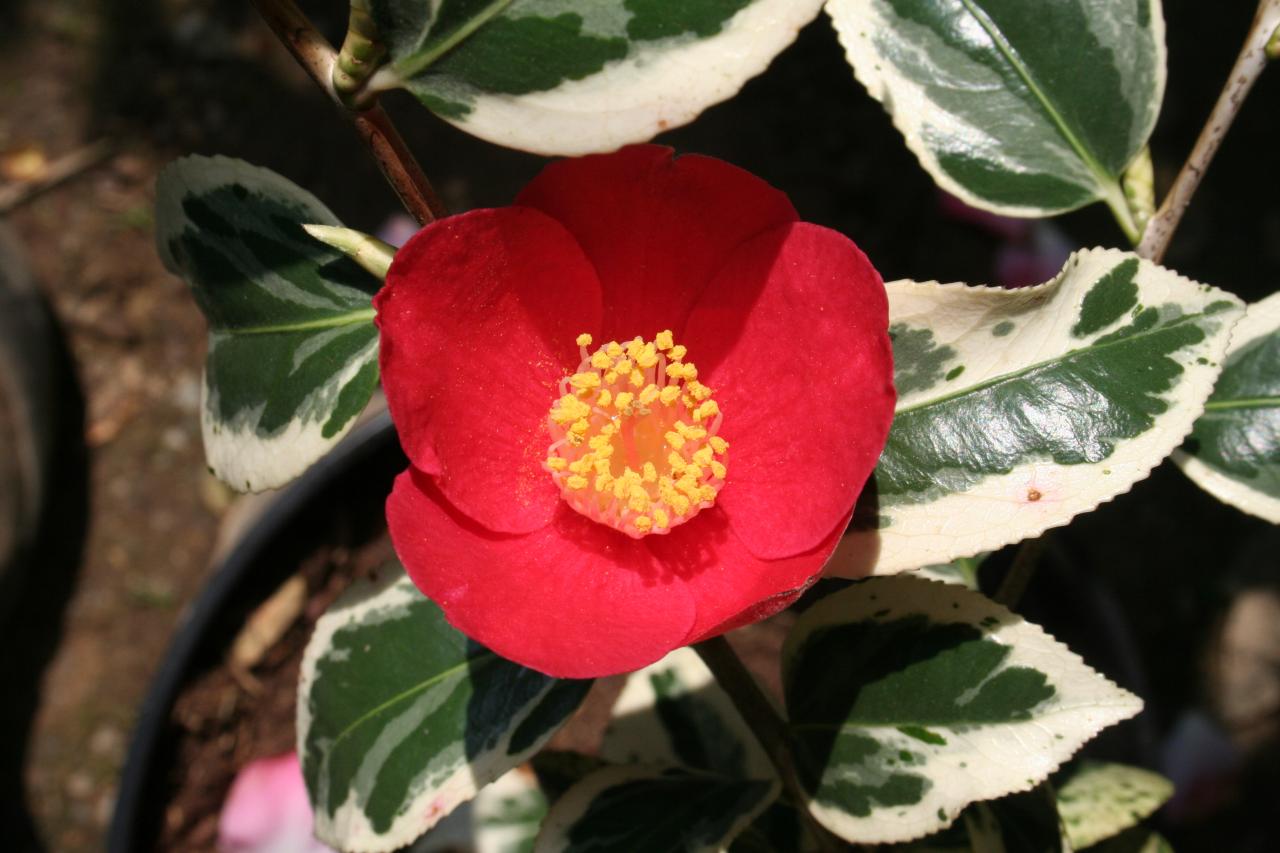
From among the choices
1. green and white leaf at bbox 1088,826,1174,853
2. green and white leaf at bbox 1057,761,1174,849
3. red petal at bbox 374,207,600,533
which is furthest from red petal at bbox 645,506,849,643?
green and white leaf at bbox 1088,826,1174,853

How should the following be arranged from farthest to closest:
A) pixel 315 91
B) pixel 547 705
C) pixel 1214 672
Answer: pixel 315 91
pixel 1214 672
pixel 547 705

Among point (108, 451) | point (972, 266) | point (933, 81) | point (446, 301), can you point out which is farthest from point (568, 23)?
point (108, 451)

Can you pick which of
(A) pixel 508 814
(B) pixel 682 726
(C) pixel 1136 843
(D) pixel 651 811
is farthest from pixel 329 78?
(C) pixel 1136 843

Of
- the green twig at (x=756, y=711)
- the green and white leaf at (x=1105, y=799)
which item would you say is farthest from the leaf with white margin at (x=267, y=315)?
the green and white leaf at (x=1105, y=799)

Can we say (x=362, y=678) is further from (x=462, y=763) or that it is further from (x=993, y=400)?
(x=993, y=400)

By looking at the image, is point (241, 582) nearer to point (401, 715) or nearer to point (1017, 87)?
point (401, 715)

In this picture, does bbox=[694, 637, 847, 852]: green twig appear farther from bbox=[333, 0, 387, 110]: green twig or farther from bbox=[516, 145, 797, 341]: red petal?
bbox=[333, 0, 387, 110]: green twig
